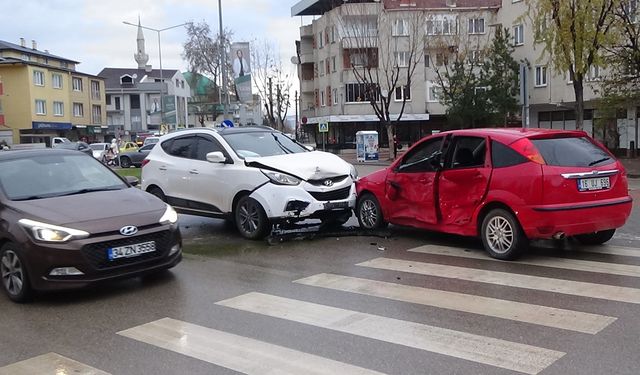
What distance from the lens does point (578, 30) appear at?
72.0 feet

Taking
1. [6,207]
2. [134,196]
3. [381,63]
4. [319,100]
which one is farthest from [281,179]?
[319,100]

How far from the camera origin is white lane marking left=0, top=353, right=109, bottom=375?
4.47 m

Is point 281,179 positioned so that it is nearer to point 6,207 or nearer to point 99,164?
point 99,164

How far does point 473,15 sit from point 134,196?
1764 inches

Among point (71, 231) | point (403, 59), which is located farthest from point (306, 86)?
point (71, 231)

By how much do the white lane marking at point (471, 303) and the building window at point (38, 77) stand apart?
64.4 metres

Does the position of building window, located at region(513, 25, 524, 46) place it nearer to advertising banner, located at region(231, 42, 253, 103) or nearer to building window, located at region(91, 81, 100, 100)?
advertising banner, located at region(231, 42, 253, 103)

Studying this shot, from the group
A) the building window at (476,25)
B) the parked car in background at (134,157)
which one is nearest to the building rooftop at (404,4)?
the building window at (476,25)

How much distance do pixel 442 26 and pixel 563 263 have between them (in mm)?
37771

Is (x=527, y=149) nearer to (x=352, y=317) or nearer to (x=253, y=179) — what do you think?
(x=352, y=317)

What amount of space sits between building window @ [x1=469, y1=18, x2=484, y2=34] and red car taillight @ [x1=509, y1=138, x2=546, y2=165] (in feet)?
139

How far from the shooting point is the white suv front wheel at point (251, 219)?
921cm

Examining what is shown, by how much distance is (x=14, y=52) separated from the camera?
203 ft

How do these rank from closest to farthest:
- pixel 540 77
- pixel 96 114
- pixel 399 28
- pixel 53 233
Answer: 1. pixel 53 233
2. pixel 540 77
3. pixel 399 28
4. pixel 96 114
